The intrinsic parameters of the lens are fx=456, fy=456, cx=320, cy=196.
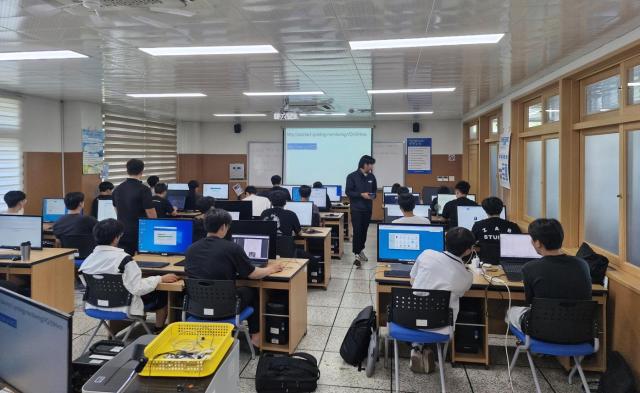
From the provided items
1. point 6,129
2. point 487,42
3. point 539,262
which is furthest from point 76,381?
point 6,129

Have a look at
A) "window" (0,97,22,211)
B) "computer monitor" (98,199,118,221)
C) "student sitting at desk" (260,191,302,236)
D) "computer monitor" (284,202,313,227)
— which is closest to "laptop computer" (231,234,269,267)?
"student sitting at desk" (260,191,302,236)

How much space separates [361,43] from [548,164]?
9.87ft

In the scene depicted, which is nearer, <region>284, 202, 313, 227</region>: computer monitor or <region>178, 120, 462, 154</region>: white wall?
<region>284, 202, 313, 227</region>: computer monitor

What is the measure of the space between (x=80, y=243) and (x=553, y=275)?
15.7 ft

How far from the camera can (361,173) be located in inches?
278

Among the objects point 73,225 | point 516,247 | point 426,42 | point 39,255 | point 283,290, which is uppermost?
point 426,42

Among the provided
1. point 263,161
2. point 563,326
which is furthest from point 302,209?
point 263,161

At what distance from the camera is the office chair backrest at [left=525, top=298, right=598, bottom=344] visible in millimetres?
2881

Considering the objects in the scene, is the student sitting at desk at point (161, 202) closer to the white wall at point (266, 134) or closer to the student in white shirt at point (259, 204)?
the student in white shirt at point (259, 204)

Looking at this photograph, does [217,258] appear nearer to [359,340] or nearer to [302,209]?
[359,340]

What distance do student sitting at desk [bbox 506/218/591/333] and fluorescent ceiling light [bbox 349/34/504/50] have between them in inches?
67.7

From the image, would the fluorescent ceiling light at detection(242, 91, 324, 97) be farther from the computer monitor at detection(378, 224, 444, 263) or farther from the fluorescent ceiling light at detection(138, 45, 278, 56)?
the computer monitor at detection(378, 224, 444, 263)

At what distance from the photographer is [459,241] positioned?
3.20 m

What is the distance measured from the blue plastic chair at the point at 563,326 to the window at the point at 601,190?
150 centimetres
